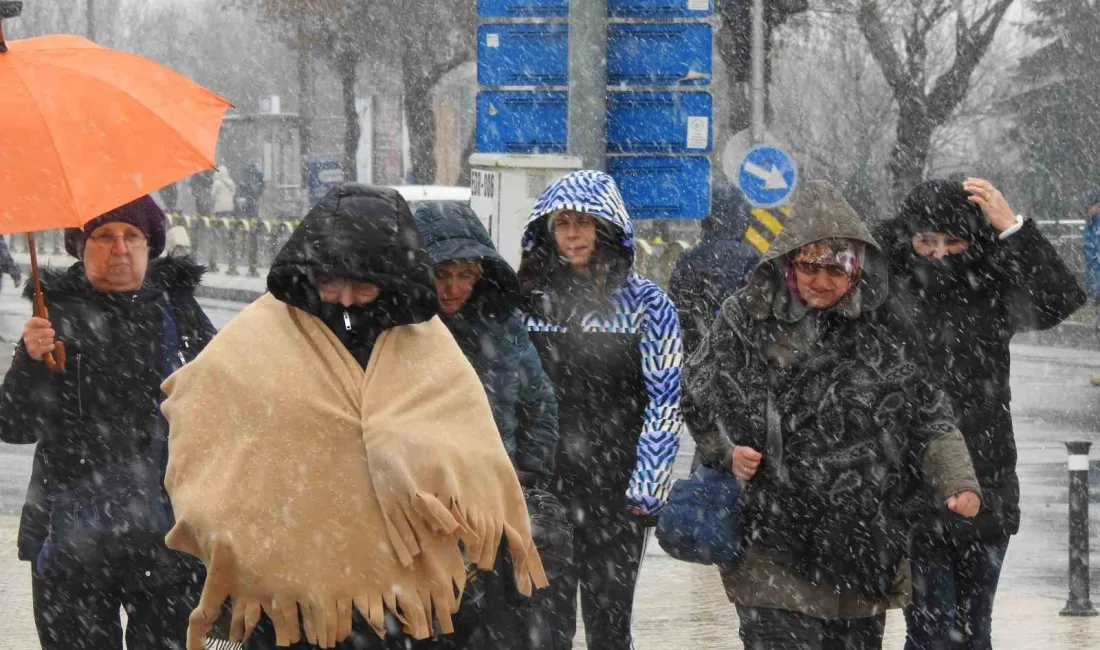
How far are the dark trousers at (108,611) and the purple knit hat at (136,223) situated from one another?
0.96 metres

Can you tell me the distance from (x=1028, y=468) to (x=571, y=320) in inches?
324

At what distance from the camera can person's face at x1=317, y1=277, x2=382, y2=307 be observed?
3729 mm

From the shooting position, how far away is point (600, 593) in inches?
243

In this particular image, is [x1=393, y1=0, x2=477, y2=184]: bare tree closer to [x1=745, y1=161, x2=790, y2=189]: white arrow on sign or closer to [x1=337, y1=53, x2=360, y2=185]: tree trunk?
[x1=337, y1=53, x2=360, y2=185]: tree trunk

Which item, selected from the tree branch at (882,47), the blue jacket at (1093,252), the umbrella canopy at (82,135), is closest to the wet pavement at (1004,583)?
the umbrella canopy at (82,135)

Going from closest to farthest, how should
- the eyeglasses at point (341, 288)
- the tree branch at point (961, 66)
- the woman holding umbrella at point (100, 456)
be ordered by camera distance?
the eyeglasses at point (341, 288) → the woman holding umbrella at point (100, 456) → the tree branch at point (961, 66)

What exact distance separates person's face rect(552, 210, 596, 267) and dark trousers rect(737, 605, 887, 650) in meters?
1.41

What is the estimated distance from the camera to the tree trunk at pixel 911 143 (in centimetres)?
3080

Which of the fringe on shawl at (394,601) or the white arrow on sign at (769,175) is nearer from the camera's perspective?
the fringe on shawl at (394,601)

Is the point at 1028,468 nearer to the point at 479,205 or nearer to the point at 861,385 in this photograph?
the point at 479,205

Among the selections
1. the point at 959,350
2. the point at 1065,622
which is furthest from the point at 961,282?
the point at 1065,622

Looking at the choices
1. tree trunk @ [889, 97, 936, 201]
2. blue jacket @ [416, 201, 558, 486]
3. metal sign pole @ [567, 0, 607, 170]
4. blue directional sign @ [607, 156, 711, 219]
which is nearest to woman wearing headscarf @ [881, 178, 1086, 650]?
blue jacket @ [416, 201, 558, 486]

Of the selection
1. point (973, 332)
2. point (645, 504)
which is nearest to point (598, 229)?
point (645, 504)

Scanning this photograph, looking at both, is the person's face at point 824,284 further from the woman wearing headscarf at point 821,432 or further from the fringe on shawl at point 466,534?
the fringe on shawl at point 466,534
